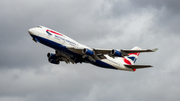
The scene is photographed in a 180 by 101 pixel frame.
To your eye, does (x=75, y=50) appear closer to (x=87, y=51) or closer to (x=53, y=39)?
(x=87, y=51)

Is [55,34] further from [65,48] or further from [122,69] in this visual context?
[122,69]

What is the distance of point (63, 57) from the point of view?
207 feet

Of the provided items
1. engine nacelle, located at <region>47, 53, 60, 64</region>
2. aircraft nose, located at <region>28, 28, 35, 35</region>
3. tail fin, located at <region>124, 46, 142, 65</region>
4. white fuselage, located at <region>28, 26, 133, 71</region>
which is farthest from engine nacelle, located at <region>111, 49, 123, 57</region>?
engine nacelle, located at <region>47, 53, 60, 64</region>

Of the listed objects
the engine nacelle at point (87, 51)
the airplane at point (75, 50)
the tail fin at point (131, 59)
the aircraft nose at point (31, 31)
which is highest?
the tail fin at point (131, 59)

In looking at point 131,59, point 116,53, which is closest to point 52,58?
point 116,53

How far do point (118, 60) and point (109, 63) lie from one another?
3.47 m

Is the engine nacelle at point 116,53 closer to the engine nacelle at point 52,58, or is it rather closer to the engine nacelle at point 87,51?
the engine nacelle at point 87,51

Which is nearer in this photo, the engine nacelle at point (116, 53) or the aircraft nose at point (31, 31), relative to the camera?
the engine nacelle at point (116, 53)

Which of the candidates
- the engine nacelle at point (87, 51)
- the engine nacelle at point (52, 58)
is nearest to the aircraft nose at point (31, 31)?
the engine nacelle at point (87, 51)

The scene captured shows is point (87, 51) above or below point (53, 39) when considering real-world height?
below

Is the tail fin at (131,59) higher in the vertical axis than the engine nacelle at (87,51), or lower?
higher

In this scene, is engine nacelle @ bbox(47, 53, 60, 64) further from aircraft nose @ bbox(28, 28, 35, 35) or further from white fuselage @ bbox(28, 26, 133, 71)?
aircraft nose @ bbox(28, 28, 35, 35)

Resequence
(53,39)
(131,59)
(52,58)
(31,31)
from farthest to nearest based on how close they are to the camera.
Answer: (131,59) < (52,58) < (53,39) < (31,31)

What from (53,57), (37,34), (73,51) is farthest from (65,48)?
(53,57)
